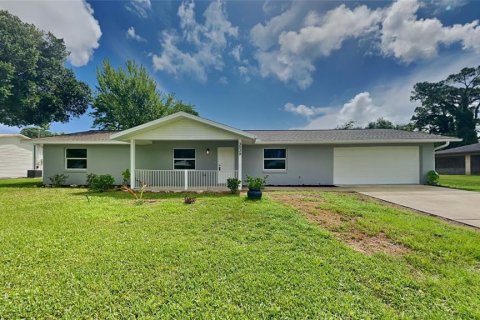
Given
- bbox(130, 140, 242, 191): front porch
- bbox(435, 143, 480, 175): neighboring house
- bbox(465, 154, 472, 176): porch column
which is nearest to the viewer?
bbox(130, 140, 242, 191): front porch

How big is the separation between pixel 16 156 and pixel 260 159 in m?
25.2

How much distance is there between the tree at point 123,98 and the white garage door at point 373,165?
67.3ft

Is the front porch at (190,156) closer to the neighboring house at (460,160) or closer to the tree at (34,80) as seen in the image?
the tree at (34,80)

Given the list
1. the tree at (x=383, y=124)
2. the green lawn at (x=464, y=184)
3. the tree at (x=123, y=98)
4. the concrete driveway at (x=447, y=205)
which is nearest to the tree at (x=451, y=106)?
the tree at (x=383, y=124)

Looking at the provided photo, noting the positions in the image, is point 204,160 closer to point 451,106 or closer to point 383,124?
point 383,124

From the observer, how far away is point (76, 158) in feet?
39.8

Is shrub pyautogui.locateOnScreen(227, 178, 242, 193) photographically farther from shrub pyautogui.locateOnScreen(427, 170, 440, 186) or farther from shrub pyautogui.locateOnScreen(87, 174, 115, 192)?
shrub pyautogui.locateOnScreen(427, 170, 440, 186)

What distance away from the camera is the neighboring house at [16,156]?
20.4 m

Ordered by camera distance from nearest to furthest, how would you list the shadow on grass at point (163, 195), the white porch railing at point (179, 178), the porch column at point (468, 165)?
the shadow on grass at point (163, 195)
the white porch railing at point (179, 178)
the porch column at point (468, 165)

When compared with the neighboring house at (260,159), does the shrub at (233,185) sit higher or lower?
lower

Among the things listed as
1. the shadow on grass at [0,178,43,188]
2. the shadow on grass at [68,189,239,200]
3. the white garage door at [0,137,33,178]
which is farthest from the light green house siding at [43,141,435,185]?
the white garage door at [0,137,33,178]

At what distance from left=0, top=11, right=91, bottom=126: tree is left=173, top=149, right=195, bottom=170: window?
50.9 ft

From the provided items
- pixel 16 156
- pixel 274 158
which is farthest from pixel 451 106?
pixel 16 156

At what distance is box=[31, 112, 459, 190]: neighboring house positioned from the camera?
468 inches
